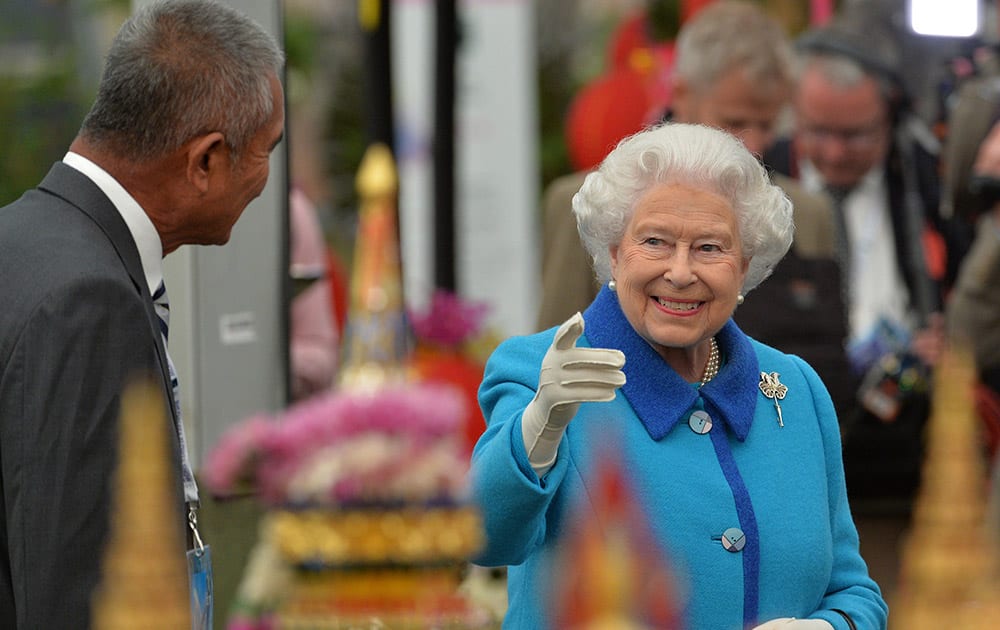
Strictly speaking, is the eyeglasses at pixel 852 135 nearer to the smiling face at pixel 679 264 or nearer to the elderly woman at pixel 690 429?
the elderly woman at pixel 690 429

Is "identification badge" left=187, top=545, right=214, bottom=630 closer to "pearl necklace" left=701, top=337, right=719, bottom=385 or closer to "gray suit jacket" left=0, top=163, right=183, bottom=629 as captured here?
"gray suit jacket" left=0, top=163, right=183, bottom=629

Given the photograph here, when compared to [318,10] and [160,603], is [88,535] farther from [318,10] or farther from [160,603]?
[318,10]

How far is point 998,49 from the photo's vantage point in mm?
5703

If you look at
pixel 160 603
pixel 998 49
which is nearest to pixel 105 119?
pixel 160 603

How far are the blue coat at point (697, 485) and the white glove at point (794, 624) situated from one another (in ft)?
0.16

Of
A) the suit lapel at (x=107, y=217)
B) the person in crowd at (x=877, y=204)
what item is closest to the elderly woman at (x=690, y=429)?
the suit lapel at (x=107, y=217)

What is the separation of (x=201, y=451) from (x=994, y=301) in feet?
7.55

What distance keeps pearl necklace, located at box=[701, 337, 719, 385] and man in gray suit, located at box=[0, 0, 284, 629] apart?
86 cm

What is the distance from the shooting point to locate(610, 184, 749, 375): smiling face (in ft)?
9.48

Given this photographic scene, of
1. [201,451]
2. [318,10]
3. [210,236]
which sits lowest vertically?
[201,451]

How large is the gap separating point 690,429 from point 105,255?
103 centimetres

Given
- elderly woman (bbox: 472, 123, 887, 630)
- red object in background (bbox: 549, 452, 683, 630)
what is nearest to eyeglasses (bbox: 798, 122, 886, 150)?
elderly woman (bbox: 472, 123, 887, 630)

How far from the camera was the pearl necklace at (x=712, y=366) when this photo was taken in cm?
303

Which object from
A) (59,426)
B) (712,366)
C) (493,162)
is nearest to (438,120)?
(493,162)
